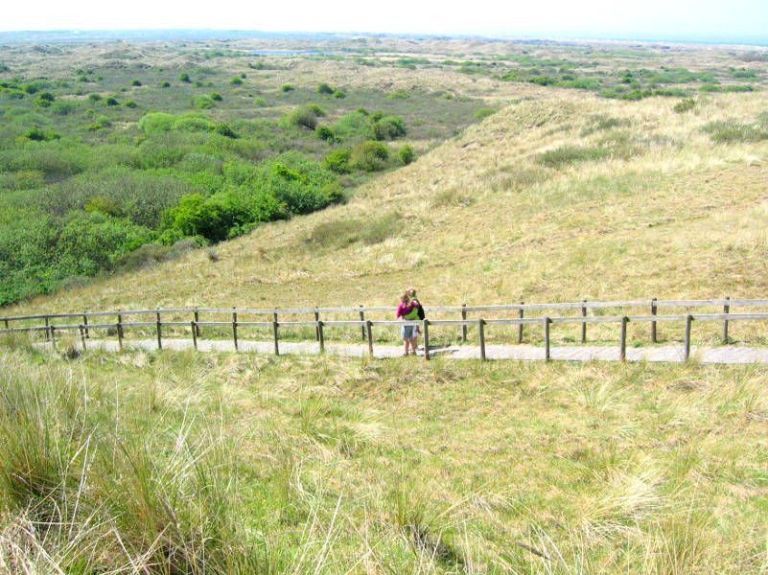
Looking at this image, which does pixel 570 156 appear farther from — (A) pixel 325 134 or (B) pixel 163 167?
(A) pixel 325 134

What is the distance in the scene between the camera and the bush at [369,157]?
53562mm

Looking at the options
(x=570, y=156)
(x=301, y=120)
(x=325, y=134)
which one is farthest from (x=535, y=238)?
(x=301, y=120)

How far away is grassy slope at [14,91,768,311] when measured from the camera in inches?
762

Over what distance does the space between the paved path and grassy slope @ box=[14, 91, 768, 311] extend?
461cm

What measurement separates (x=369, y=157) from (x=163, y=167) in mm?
15932

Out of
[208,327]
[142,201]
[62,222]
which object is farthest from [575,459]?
[142,201]

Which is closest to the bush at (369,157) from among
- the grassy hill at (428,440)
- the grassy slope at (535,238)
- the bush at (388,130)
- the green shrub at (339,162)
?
the green shrub at (339,162)

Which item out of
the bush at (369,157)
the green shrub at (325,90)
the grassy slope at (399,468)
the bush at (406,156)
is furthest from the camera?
the green shrub at (325,90)

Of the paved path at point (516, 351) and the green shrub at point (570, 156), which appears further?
the green shrub at point (570, 156)

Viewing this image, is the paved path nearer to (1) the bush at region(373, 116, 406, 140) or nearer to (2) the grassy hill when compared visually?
(2) the grassy hill

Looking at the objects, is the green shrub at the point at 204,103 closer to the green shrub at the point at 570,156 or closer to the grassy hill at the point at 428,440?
the green shrub at the point at 570,156

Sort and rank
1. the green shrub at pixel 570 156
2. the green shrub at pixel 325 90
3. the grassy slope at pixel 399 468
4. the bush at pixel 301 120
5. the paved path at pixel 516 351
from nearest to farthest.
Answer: the grassy slope at pixel 399 468 → the paved path at pixel 516 351 → the green shrub at pixel 570 156 → the bush at pixel 301 120 → the green shrub at pixel 325 90

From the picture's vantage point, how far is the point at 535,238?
25500 mm

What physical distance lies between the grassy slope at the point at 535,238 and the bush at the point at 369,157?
9.83 metres
